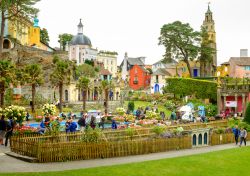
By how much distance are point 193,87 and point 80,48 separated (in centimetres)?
4487

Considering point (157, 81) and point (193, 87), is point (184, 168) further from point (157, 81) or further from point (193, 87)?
point (157, 81)

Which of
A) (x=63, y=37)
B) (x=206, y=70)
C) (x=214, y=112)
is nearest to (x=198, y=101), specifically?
(x=214, y=112)

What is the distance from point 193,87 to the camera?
242 feet

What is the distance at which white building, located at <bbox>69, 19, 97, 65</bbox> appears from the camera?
11075 cm

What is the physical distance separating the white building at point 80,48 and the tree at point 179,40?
3019 centimetres

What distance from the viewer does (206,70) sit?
326 ft

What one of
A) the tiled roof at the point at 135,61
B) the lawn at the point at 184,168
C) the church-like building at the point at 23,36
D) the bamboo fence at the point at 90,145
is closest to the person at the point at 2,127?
the bamboo fence at the point at 90,145

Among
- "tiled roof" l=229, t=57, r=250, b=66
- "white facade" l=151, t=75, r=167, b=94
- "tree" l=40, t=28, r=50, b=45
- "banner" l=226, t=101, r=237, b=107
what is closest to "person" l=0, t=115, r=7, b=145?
"banner" l=226, t=101, r=237, b=107

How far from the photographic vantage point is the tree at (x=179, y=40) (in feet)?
280

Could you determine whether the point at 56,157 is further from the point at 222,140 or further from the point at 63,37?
the point at 63,37

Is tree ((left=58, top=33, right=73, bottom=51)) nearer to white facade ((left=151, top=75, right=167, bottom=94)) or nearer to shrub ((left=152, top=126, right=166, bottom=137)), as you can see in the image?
white facade ((left=151, top=75, right=167, bottom=94))

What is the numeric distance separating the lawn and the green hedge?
44.6m

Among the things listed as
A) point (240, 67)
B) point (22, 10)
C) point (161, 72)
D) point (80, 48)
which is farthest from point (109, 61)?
point (22, 10)

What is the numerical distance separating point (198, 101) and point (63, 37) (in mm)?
64019
